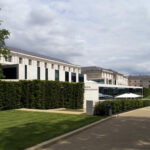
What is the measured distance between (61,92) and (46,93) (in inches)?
90.2

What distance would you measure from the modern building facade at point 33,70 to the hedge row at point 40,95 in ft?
10.4

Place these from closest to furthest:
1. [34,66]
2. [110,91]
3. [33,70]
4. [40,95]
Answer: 1. [40,95]
2. [33,70]
3. [34,66]
4. [110,91]

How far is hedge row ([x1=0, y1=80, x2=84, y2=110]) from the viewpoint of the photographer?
20.2 m

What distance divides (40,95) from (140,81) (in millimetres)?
131526

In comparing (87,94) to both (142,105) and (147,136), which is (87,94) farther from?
(147,136)

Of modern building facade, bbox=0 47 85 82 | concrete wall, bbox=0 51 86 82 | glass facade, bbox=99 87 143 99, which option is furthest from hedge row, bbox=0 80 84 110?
glass facade, bbox=99 87 143 99

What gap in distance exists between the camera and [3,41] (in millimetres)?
18078

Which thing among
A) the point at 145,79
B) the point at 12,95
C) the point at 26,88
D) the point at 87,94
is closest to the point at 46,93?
the point at 26,88

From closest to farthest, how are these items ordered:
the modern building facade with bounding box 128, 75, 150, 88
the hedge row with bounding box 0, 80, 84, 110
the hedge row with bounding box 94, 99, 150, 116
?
the hedge row with bounding box 94, 99, 150, 116 → the hedge row with bounding box 0, 80, 84, 110 → the modern building facade with bounding box 128, 75, 150, 88

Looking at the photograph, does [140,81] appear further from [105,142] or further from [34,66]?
[105,142]

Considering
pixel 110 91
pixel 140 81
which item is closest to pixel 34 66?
pixel 110 91

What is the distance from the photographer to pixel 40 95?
71.7 feet

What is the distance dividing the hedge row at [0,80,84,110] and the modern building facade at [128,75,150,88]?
124503 millimetres

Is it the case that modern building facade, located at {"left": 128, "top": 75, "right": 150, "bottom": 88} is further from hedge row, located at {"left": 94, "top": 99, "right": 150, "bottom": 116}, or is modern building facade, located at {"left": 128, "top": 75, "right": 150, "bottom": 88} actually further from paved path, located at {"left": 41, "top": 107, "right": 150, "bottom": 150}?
paved path, located at {"left": 41, "top": 107, "right": 150, "bottom": 150}
